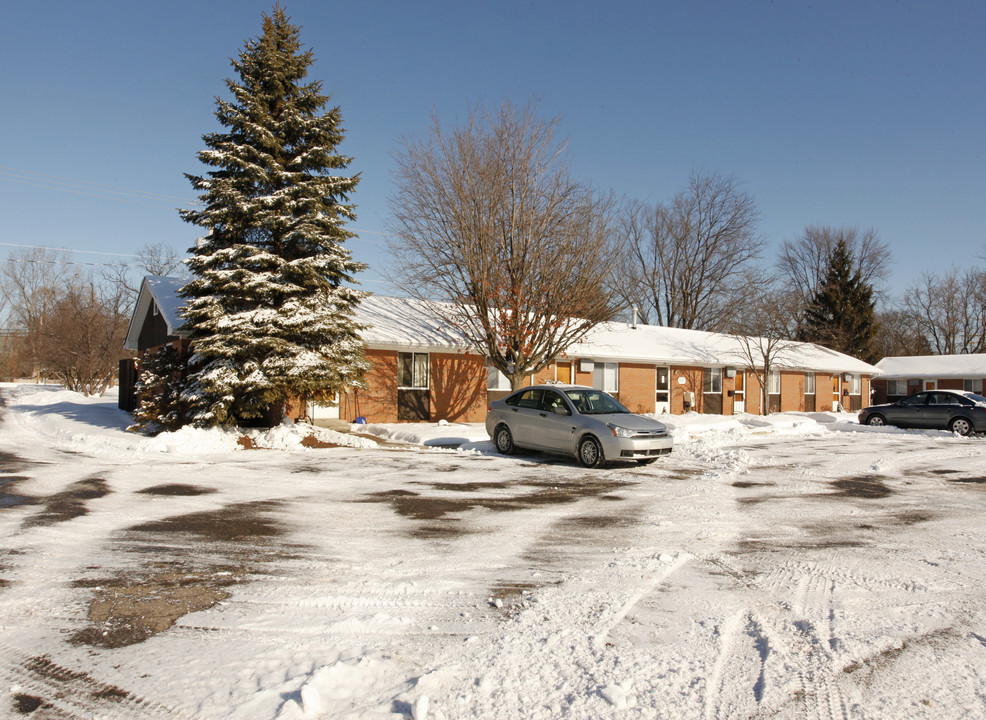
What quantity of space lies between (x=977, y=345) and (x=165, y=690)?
2804 inches

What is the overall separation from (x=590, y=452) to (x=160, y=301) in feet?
49.7

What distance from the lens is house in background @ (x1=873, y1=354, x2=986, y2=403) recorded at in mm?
44406

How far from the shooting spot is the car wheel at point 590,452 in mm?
12797

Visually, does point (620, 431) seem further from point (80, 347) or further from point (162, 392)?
A: point (80, 347)

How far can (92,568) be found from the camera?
18.7 ft

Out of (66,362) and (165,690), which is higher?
(66,362)

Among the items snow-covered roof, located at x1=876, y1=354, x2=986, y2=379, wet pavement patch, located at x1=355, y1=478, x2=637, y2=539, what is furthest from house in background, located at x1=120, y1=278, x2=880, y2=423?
snow-covered roof, located at x1=876, y1=354, x2=986, y2=379

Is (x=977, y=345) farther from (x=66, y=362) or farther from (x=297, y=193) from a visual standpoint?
(x=66, y=362)

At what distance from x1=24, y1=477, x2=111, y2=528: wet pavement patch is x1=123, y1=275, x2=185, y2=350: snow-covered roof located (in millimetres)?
8582

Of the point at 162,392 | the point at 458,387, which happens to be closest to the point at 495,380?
the point at 458,387

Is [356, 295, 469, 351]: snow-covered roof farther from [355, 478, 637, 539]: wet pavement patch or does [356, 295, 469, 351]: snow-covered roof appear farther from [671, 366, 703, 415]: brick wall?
[671, 366, 703, 415]: brick wall

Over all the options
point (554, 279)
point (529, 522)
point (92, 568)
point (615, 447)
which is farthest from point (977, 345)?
point (92, 568)

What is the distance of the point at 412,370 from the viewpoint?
22.3 metres

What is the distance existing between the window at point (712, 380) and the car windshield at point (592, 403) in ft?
60.4
